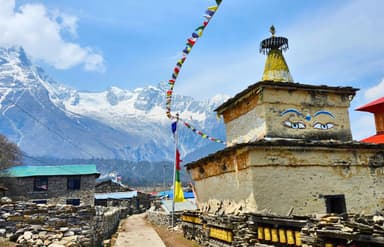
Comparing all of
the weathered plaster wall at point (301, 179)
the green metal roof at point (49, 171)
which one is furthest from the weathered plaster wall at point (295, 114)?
the green metal roof at point (49, 171)

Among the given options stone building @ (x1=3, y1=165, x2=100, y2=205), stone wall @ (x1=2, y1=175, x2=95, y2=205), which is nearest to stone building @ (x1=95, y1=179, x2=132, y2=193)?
stone building @ (x1=3, y1=165, x2=100, y2=205)

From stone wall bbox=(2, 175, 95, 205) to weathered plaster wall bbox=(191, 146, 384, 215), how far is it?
2935cm

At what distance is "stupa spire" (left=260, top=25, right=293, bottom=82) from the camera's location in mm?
18531

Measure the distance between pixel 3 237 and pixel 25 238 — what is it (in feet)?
3.06

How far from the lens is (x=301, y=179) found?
46.7 ft

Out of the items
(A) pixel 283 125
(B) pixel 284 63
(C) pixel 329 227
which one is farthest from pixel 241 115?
(C) pixel 329 227

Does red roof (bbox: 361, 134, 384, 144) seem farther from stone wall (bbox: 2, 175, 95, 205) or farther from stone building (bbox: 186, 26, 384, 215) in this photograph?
stone wall (bbox: 2, 175, 95, 205)

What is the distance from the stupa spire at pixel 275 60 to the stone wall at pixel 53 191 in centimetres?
2990

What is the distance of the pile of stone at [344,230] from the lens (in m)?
7.17

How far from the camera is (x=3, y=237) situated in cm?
1252

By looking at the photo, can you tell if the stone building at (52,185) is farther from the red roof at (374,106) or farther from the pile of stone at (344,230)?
the pile of stone at (344,230)

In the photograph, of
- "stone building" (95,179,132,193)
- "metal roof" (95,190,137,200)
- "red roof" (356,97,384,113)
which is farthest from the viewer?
"stone building" (95,179,132,193)

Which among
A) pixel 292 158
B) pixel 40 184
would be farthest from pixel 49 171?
pixel 292 158

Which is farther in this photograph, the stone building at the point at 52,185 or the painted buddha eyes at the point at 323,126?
the stone building at the point at 52,185
